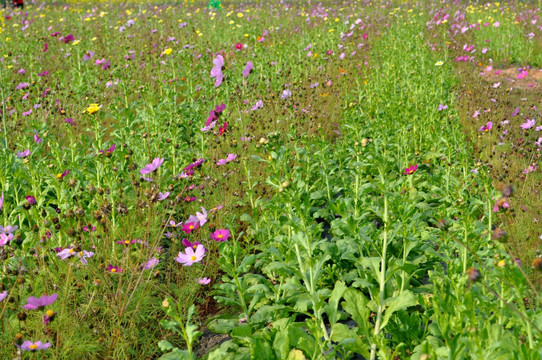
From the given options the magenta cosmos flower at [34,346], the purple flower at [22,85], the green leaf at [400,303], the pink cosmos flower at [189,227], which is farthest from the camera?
the purple flower at [22,85]

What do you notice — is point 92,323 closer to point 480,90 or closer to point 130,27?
point 480,90

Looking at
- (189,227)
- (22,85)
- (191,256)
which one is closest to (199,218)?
(189,227)

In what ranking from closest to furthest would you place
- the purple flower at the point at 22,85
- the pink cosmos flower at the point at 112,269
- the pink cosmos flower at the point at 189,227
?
the pink cosmos flower at the point at 112,269, the pink cosmos flower at the point at 189,227, the purple flower at the point at 22,85

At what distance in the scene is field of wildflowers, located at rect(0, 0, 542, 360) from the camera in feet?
5.48

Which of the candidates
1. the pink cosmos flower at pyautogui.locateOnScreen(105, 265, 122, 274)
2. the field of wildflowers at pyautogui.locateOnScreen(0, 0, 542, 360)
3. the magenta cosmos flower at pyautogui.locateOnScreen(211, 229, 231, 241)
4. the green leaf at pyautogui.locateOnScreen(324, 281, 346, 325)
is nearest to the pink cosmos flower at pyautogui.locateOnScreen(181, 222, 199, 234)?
the field of wildflowers at pyautogui.locateOnScreen(0, 0, 542, 360)

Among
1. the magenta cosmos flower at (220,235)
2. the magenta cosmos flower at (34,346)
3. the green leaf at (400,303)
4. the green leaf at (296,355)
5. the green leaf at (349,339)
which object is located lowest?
the magenta cosmos flower at (220,235)

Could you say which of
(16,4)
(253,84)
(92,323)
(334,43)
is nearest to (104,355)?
(92,323)

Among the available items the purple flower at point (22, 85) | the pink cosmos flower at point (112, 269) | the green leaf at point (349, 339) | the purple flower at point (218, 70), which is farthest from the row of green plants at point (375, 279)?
the purple flower at point (22, 85)

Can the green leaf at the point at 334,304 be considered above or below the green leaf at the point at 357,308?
below

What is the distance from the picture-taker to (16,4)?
12.4 meters

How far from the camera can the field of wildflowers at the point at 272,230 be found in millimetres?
1669

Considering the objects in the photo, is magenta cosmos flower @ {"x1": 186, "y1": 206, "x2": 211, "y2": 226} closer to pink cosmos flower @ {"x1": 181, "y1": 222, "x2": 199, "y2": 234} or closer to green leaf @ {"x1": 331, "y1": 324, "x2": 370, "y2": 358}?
pink cosmos flower @ {"x1": 181, "y1": 222, "x2": 199, "y2": 234}

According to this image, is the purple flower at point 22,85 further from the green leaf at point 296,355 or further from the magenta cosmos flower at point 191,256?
the green leaf at point 296,355

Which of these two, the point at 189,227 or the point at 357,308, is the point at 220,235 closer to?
the point at 189,227
